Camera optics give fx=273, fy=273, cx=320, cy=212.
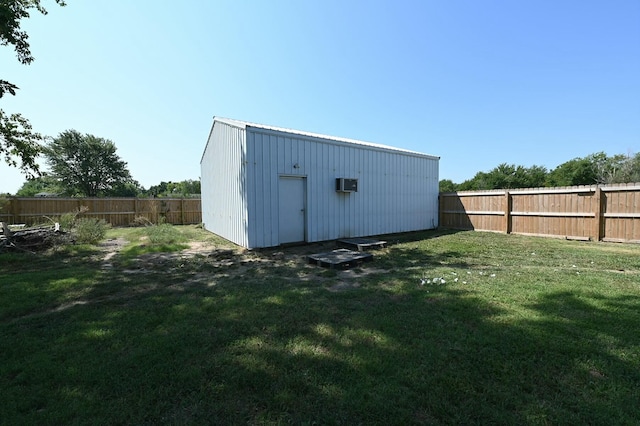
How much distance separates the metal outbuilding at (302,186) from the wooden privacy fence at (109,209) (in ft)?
20.6

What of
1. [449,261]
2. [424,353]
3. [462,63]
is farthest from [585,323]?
[462,63]

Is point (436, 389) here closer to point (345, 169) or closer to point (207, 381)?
point (207, 381)

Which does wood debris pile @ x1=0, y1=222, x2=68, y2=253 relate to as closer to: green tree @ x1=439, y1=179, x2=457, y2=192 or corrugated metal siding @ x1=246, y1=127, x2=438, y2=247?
corrugated metal siding @ x1=246, y1=127, x2=438, y2=247

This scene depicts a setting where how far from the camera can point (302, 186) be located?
27.5 feet

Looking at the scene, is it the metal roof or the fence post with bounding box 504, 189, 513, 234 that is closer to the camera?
the metal roof

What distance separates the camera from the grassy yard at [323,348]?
1.75 metres

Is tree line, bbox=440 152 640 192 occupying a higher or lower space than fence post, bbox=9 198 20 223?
higher

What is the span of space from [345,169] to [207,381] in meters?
8.03

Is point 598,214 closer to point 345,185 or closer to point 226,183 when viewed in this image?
point 345,185

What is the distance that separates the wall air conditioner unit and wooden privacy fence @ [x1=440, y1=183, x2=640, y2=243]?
622 cm

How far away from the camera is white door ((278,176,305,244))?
26.3 feet

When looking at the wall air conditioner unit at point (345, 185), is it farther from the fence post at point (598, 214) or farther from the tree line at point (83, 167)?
the tree line at point (83, 167)

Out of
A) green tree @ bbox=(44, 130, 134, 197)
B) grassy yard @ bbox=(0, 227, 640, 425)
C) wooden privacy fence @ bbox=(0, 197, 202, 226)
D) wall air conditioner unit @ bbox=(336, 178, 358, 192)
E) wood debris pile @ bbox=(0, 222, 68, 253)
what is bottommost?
grassy yard @ bbox=(0, 227, 640, 425)

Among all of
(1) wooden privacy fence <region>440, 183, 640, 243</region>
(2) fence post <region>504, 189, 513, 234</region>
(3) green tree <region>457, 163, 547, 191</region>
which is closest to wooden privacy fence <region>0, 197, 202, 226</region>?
(1) wooden privacy fence <region>440, 183, 640, 243</region>
